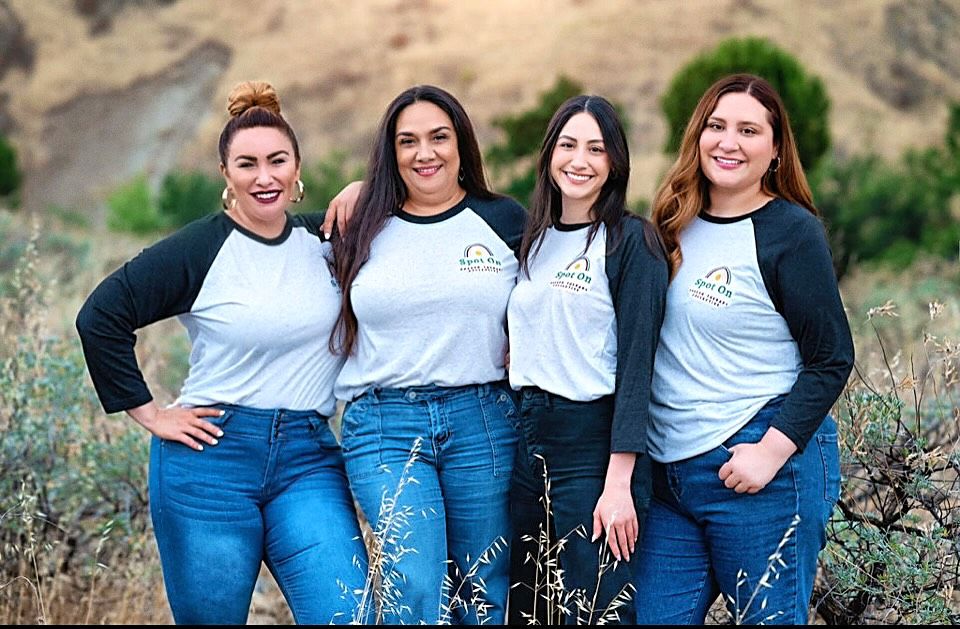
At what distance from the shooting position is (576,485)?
3342 mm

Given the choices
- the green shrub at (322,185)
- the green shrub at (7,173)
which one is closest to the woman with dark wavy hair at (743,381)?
the green shrub at (322,185)

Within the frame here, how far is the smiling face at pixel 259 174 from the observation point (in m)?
3.68

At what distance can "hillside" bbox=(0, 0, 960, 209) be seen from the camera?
29.3 m

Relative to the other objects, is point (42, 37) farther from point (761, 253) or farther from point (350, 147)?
point (761, 253)

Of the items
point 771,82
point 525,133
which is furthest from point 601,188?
point 525,133

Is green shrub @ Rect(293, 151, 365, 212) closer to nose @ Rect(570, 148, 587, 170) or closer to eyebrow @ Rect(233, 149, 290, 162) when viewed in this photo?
eyebrow @ Rect(233, 149, 290, 162)

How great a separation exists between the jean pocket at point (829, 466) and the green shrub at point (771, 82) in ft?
37.7

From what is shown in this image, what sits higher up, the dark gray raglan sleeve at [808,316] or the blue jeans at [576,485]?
the dark gray raglan sleeve at [808,316]

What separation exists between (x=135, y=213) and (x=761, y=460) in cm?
2133

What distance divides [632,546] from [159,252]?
1.72 meters

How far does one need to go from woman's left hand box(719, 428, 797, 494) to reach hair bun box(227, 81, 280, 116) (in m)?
1.88

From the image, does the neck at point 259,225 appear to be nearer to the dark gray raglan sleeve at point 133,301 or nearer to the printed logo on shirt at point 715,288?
the dark gray raglan sleeve at point 133,301

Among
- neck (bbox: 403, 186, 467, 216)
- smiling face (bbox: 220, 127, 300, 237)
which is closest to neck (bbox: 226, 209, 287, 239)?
smiling face (bbox: 220, 127, 300, 237)

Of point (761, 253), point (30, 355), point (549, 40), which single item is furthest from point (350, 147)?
point (761, 253)
